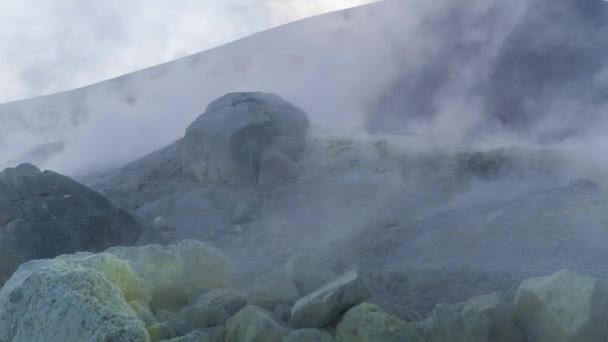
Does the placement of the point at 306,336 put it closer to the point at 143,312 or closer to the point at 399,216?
the point at 143,312

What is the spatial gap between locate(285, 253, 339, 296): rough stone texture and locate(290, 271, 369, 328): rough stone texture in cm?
39

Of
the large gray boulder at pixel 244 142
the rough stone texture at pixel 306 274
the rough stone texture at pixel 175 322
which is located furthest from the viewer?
the large gray boulder at pixel 244 142

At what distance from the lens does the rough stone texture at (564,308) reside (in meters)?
4.49

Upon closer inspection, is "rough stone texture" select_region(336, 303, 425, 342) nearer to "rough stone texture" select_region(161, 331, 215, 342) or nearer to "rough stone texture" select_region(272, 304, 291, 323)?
"rough stone texture" select_region(272, 304, 291, 323)

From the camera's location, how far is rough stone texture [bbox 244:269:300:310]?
522cm

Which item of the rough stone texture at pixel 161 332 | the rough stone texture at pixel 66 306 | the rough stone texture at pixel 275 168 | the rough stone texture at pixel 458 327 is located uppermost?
the rough stone texture at pixel 66 306

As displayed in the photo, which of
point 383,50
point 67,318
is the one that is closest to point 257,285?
point 67,318

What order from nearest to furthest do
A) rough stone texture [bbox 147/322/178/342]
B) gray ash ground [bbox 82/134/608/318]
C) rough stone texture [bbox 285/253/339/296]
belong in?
rough stone texture [bbox 147/322/178/342], rough stone texture [bbox 285/253/339/296], gray ash ground [bbox 82/134/608/318]

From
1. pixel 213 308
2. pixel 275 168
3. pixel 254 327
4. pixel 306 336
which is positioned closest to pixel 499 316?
pixel 306 336

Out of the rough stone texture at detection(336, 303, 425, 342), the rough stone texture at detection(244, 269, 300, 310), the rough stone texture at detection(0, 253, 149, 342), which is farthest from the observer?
the rough stone texture at detection(244, 269, 300, 310)

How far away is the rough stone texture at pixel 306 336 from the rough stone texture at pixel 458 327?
1.73 feet

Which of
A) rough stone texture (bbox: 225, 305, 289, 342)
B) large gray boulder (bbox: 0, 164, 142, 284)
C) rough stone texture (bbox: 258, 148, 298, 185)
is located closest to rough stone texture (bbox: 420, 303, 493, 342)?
rough stone texture (bbox: 225, 305, 289, 342)

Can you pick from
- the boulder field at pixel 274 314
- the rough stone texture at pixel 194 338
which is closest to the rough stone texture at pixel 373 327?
the boulder field at pixel 274 314

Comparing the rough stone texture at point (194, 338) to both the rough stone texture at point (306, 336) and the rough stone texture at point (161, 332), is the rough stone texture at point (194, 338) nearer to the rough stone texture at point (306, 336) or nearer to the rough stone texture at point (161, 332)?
the rough stone texture at point (161, 332)
